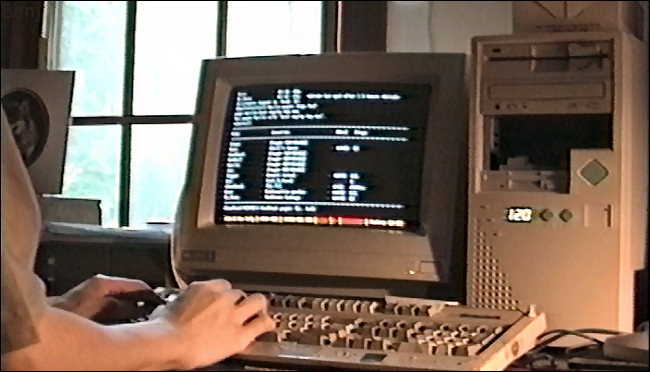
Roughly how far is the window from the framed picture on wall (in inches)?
2.1

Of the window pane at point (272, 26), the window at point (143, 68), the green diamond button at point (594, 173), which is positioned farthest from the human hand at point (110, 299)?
the window pane at point (272, 26)

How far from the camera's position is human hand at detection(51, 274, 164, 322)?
3.66ft

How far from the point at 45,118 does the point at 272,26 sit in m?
0.56

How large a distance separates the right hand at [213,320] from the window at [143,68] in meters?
0.96

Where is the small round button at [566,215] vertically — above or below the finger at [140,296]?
above

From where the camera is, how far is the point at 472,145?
3.98 feet

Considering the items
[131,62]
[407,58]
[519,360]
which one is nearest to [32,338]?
[519,360]

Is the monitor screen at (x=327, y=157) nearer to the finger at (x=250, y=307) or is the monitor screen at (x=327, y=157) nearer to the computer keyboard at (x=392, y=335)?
the computer keyboard at (x=392, y=335)

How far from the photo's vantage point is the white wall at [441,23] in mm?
1773

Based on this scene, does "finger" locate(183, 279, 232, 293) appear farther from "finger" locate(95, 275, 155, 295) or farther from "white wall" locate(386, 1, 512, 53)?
"white wall" locate(386, 1, 512, 53)

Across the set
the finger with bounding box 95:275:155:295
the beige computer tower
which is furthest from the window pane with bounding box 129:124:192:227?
the beige computer tower

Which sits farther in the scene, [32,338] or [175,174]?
[175,174]

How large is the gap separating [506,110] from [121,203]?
1112mm

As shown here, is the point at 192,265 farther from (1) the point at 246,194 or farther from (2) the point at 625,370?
(2) the point at 625,370
